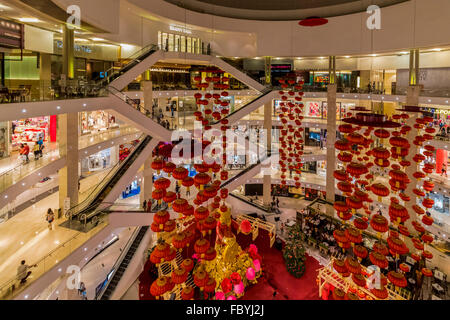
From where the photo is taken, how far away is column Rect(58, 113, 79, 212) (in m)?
12.3

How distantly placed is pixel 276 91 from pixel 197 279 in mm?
16046

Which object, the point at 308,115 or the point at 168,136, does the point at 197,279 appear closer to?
the point at 168,136

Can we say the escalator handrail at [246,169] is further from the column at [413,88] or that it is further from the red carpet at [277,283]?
the column at [413,88]

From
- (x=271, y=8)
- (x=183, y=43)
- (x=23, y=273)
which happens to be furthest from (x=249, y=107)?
(x=23, y=273)

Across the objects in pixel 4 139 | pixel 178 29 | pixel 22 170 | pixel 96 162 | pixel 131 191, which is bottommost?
pixel 131 191

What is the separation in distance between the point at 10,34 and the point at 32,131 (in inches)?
280

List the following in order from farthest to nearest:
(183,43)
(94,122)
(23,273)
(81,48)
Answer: (183,43), (94,122), (81,48), (23,273)

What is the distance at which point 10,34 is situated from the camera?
940 centimetres

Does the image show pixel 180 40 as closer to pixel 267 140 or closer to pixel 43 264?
pixel 267 140

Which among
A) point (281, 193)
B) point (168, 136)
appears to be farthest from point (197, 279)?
point (281, 193)

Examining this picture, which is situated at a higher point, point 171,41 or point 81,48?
point 171,41

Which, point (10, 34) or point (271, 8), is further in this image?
point (271, 8)

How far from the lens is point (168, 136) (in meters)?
14.1

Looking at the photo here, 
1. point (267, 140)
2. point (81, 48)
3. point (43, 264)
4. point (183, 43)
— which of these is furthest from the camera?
point (267, 140)
